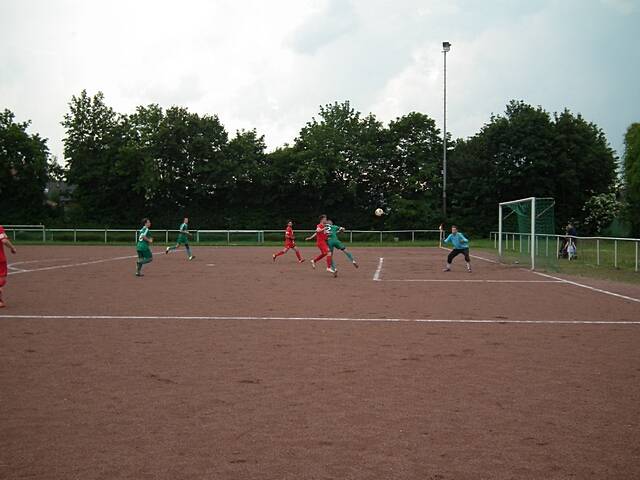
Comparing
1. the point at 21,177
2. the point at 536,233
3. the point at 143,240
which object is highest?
the point at 21,177

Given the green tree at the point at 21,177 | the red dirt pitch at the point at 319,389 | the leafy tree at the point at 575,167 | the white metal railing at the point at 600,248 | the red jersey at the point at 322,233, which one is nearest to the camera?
the red dirt pitch at the point at 319,389

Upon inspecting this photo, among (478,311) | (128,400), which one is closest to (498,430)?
(128,400)

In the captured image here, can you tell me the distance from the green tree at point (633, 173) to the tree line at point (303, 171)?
0.20m

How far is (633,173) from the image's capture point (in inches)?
2392

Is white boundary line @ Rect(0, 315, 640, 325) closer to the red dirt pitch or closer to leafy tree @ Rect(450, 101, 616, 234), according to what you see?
the red dirt pitch

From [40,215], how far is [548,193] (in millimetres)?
44768

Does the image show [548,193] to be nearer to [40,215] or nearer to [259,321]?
[40,215]

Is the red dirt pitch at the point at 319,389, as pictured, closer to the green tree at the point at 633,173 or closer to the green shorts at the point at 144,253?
the green shorts at the point at 144,253

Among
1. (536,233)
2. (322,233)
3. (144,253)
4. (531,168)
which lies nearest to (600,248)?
(536,233)

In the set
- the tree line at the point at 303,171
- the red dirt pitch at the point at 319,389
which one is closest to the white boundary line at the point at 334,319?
the red dirt pitch at the point at 319,389

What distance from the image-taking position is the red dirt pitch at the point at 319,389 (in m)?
4.59

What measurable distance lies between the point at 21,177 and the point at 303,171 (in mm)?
25500

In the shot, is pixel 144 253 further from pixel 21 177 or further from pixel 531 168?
pixel 21 177

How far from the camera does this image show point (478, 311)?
12.2m
